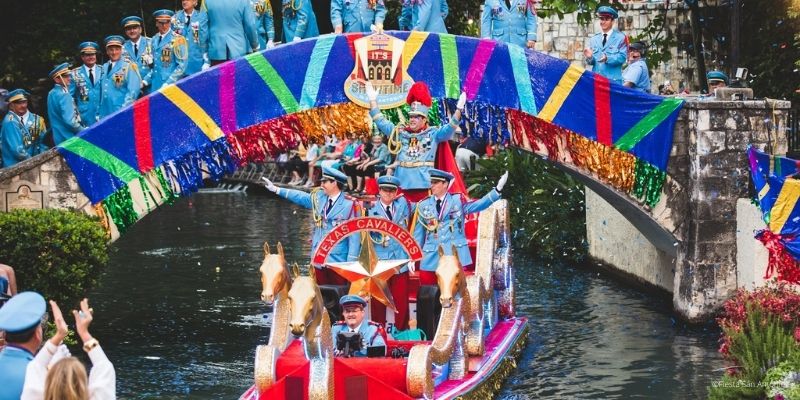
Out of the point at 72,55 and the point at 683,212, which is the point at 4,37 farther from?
the point at 683,212

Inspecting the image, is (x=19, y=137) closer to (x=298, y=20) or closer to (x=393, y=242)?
(x=298, y=20)

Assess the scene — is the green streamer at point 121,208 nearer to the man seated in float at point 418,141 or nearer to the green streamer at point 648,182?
the man seated in float at point 418,141

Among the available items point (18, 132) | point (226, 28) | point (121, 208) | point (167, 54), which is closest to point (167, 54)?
point (167, 54)

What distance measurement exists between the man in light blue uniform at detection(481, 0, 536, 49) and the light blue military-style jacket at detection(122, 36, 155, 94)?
172 inches

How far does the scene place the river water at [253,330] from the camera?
50.5 ft

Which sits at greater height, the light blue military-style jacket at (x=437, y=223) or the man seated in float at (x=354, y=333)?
the light blue military-style jacket at (x=437, y=223)

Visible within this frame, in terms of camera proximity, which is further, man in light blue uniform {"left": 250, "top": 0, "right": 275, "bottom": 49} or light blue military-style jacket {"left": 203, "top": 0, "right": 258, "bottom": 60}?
man in light blue uniform {"left": 250, "top": 0, "right": 275, "bottom": 49}

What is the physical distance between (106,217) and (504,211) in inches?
178

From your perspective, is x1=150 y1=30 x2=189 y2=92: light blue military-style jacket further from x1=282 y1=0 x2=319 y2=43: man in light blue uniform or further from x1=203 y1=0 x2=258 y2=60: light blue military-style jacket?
x1=282 y1=0 x2=319 y2=43: man in light blue uniform

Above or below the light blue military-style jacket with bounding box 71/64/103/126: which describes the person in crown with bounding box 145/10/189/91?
above

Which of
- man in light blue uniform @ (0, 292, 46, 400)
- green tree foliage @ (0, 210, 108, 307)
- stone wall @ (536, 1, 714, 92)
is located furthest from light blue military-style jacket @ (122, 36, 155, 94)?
stone wall @ (536, 1, 714, 92)

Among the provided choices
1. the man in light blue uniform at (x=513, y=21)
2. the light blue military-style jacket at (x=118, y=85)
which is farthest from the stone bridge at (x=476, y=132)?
the man in light blue uniform at (x=513, y=21)

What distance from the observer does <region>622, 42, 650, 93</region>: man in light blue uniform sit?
63.0ft

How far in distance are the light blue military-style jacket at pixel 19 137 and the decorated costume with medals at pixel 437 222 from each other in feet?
17.5
